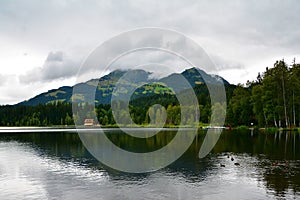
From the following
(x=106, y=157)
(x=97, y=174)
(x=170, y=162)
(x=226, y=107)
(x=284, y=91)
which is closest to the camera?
(x=97, y=174)

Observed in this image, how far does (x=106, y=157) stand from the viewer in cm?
4334

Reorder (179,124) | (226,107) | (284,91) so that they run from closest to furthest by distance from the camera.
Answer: (284,91) → (226,107) → (179,124)

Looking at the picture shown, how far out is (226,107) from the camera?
443ft

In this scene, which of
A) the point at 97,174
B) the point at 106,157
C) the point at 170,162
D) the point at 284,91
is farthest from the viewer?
the point at 284,91

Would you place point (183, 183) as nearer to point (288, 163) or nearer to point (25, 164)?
point (288, 163)

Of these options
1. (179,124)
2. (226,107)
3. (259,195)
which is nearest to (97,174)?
(259,195)

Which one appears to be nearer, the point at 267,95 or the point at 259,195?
the point at 259,195

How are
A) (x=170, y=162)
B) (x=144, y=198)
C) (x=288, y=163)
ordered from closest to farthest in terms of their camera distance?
1. (x=144, y=198)
2. (x=288, y=163)
3. (x=170, y=162)

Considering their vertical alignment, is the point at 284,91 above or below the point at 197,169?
above

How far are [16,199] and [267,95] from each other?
292 ft

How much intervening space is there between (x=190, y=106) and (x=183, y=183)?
15425 cm

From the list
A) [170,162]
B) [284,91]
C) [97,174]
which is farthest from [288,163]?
[284,91]

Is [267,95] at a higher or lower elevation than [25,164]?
higher

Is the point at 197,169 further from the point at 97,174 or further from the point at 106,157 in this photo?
the point at 106,157
